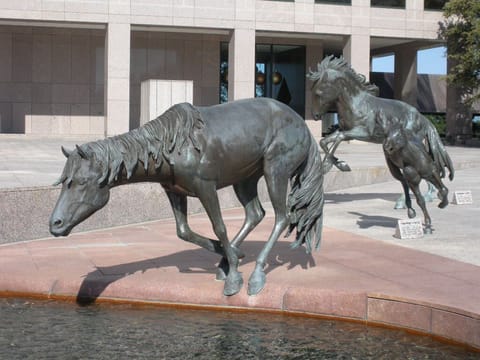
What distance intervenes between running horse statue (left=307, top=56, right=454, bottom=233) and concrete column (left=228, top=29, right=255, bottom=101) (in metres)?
23.7

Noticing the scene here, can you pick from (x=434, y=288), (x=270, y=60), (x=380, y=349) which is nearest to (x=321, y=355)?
(x=380, y=349)

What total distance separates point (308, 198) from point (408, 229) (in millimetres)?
2882

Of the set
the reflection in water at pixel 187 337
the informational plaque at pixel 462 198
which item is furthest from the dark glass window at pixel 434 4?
the reflection in water at pixel 187 337

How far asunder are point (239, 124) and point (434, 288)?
6.68 ft

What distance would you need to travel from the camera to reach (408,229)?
8656 mm

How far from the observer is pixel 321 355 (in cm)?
451

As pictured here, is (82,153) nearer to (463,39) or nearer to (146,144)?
(146,144)

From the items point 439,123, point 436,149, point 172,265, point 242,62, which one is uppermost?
point 242,62

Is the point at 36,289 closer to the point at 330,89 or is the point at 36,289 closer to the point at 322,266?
the point at 322,266

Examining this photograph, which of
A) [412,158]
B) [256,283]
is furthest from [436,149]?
[256,283]

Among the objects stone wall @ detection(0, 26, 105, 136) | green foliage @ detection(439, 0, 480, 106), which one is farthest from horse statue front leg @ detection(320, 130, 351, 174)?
stone wall @ detection(0, 26, 105, 136)

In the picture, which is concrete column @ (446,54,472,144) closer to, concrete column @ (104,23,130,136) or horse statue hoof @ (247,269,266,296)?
concrete column @ (104,23,130,136)

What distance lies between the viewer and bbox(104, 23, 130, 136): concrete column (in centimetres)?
3184

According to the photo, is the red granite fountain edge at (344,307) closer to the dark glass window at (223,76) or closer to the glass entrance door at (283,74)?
the dark glass window at (223,76)
